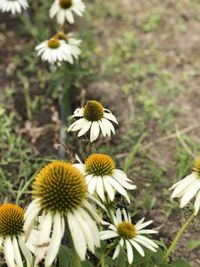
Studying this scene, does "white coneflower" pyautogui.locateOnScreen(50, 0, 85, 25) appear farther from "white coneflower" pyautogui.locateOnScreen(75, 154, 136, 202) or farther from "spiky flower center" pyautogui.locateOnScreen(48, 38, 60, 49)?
"white coneflower" pyautogui.locateOnScreen(75, 154, 136, 202)

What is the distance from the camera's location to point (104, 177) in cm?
154

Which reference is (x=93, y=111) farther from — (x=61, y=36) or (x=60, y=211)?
(x=61, y=36)

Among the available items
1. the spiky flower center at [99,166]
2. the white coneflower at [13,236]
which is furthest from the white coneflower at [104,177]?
the white coneflower at [13,236]

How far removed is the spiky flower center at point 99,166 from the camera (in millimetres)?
1548

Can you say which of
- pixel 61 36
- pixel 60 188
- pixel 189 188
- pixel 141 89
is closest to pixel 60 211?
pixel 60 188

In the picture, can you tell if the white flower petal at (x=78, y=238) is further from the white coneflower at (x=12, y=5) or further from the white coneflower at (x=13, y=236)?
the white coneflower at (x=12, y=5)

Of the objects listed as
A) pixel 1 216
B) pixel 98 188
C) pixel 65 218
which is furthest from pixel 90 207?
pixel 1 216

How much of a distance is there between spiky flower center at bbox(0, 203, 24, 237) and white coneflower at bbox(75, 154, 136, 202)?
0.75 ft

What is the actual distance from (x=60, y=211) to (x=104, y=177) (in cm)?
32

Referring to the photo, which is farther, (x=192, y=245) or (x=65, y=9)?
(x=65, y=9)

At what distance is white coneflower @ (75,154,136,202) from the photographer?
151cm

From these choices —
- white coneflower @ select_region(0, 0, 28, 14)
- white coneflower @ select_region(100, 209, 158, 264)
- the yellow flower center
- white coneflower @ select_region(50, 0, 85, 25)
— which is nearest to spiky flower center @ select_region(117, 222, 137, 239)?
white coneflower @ select_region(100, 209, 158, 264)

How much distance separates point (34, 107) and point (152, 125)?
0.72 m

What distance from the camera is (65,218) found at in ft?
4.18
